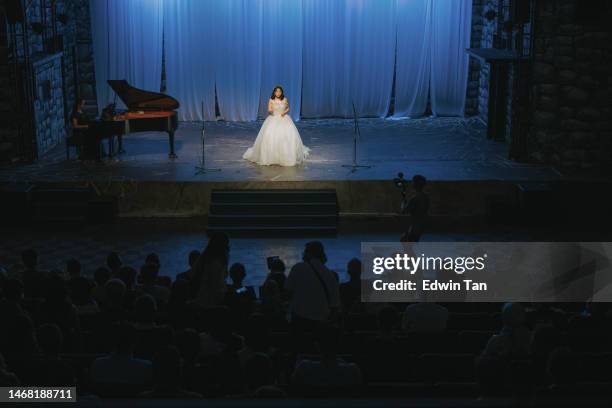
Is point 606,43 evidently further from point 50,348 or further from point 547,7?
point 50,348

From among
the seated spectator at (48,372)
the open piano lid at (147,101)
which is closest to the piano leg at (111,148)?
the open piano lid at (147,101)

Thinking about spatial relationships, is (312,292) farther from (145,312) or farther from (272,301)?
(145,312)

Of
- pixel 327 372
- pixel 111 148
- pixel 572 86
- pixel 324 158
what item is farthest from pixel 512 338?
pixel 111 148

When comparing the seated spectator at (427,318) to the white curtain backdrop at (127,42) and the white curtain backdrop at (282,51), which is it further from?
the white curtain backdrop at (127,42)

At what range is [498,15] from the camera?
16.8 metres

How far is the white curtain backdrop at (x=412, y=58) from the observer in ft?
60.5

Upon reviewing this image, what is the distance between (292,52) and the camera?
18562mm

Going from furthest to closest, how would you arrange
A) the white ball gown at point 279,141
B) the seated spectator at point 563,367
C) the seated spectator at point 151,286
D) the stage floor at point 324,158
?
the white ball gown at point 279,141, the stage floor at point 324,158, the seated spectator at point 151,286, the seated spectator at point 563,367

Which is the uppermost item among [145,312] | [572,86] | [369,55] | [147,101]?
[369,55]

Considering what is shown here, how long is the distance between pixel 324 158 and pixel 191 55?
209 inches

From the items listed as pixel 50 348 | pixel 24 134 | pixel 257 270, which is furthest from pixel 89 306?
pixel 24 134

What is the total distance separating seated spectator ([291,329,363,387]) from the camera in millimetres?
5062

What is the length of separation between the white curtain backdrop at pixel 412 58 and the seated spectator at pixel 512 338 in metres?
13.6

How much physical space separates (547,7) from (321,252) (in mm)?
8337
